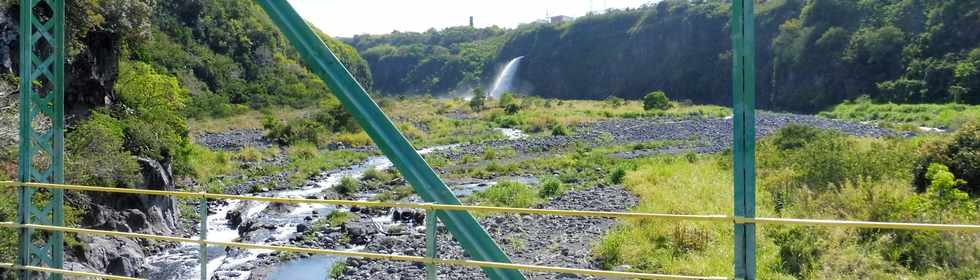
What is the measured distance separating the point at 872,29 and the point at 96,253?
59342 mm

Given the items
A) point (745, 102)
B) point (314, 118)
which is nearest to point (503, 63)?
point (314, 118)

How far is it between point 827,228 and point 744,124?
7.26m

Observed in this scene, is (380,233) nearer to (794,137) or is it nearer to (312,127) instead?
(794,137)

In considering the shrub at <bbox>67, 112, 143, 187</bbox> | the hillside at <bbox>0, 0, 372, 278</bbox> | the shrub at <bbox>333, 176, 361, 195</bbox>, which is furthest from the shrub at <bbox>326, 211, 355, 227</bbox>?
the shrub at <bbox>333, 176, 361, 195</bbox>

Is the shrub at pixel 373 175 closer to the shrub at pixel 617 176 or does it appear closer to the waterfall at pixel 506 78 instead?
the shrub at pixel 617 176

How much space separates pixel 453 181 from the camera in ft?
66.1

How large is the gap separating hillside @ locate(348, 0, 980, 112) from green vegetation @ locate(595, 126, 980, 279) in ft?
111

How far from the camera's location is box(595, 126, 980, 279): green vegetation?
8266 millimetres

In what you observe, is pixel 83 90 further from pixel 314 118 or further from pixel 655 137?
pixel 655 137

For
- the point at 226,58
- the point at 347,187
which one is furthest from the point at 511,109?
the point at 347,187

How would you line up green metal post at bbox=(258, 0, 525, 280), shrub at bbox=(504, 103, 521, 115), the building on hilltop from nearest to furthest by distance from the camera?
green metal post at bbox=(258, 0, 525, 280)
shrub at bbox=(504, 103, 521, 115)
the building on hilltop

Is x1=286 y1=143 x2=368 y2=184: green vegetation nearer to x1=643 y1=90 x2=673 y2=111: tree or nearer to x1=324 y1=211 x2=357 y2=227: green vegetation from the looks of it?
x1=324 y1=211 x2=357 y2=227: green vegetation

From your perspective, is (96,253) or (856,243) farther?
(96,253)

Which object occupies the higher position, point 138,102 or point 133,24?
point 133,24
